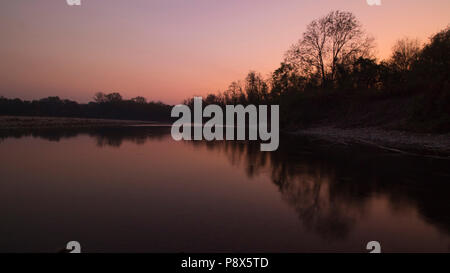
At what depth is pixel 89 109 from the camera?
122625mm

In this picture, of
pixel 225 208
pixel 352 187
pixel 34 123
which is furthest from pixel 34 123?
pixel 352 187

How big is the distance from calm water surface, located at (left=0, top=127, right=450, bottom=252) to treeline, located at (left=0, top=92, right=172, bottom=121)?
4526 inches

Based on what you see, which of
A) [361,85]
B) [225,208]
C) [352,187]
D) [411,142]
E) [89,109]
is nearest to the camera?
[225,208]

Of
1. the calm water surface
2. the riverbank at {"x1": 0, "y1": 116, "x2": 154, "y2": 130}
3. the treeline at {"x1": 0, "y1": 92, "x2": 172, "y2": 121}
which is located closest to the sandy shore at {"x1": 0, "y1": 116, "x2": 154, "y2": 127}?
the riverbank at {"x1": 0, "y1": 116, "x2": 154, "y2": 130}

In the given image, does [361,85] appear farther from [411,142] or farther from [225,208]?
[225,208]

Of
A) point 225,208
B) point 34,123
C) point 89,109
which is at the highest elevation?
point 89,109

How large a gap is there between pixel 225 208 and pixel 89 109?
13680cm

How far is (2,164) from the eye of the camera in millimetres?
10930

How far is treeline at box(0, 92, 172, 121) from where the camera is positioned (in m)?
97.9

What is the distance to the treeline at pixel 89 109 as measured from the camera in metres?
97.9

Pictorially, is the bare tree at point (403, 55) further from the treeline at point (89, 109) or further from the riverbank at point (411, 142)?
the treeline at point (89, 109)
